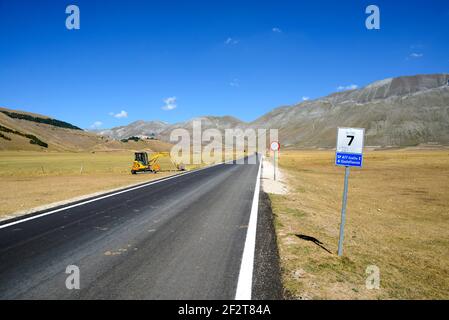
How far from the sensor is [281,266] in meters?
5.96

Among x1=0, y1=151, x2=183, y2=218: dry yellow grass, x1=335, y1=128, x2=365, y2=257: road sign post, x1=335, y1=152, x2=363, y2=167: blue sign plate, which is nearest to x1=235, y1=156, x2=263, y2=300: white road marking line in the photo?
x1=335, y1=128, x2=365, y2=257: road sign post

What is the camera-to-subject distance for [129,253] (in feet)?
21.6

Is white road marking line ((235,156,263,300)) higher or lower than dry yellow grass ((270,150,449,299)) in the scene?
higher

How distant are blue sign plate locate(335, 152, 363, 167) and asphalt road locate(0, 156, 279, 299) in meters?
2.36

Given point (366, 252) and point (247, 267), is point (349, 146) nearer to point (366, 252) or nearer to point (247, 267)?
point (366, 252)

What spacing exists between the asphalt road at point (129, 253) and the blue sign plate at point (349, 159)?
2364 mm

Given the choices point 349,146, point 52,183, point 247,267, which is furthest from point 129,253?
point 52,183

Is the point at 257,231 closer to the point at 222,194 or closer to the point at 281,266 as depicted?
the point at 281,266

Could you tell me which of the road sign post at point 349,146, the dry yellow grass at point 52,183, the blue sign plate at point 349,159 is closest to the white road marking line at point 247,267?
the road sign post at point 349,146

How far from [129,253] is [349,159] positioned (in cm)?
497

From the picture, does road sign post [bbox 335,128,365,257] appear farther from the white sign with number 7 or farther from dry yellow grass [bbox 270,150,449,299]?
dry yellow grass [bbox 270,150,449,299]

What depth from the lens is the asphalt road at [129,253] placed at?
4898 mm

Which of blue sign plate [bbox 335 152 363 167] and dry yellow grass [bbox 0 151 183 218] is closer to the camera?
blue sign plate [bbox 335 152 363 167]

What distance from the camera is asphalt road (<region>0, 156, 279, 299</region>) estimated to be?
490 cm
